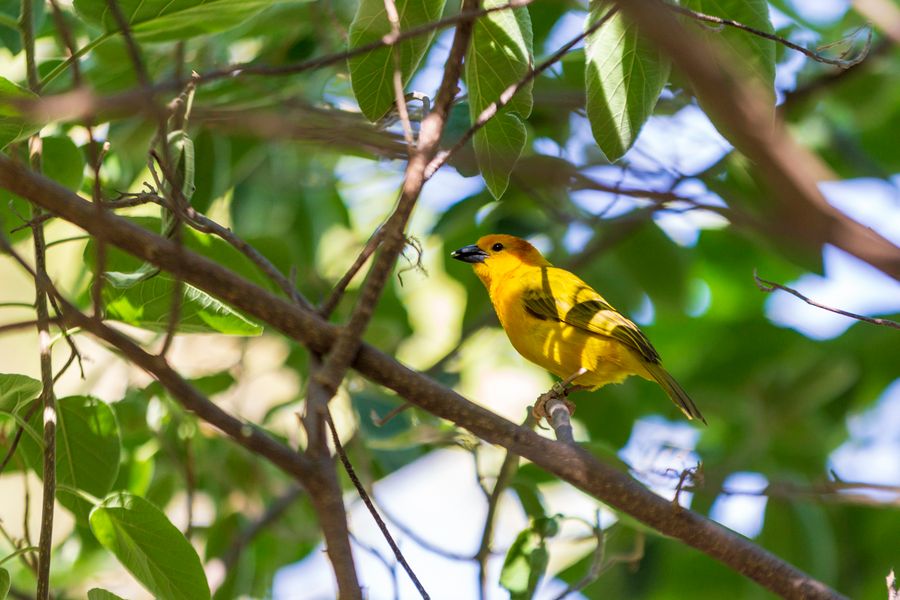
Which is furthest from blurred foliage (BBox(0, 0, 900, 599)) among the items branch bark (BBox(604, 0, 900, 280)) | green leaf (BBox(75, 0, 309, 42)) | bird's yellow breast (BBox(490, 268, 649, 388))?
branch bark (BBox(604, 0, 900, 280))

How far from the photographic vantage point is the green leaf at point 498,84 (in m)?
2.48

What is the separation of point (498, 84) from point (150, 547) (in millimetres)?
1458

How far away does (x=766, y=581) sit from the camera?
265 cm

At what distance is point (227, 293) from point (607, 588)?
3.28m

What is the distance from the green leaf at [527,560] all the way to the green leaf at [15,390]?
4.70 ft

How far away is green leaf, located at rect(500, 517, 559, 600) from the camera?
300 cm

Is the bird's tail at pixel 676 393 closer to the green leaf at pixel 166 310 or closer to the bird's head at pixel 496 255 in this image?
the bird's head at pixel 496 255

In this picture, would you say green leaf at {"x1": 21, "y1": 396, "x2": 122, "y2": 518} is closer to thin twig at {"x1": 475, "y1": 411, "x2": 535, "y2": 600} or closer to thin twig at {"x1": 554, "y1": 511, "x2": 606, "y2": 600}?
thin twig at {"x1": 475, "y1": 411, "x2": 535, "y2": 600}

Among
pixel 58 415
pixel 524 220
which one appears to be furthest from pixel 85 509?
pixel 524 220

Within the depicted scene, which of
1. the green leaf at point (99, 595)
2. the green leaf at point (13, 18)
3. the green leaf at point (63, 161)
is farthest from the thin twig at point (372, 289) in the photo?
the green leaf at point (13, 18)

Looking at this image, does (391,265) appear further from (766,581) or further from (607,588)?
(607,588)

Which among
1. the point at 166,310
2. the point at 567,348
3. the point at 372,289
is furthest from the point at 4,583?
the point at 567,348

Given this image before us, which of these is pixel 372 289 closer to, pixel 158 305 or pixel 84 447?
pixel 158 305

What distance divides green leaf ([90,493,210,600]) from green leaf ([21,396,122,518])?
0.30 metres
